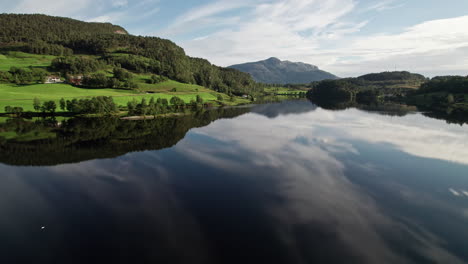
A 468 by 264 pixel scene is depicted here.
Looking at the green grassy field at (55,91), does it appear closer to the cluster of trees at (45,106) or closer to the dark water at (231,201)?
the cluster of trees at (45,106)

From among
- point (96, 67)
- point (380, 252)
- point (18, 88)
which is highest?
point (96, 67)

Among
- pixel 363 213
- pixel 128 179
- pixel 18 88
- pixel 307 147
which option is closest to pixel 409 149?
pixel 307 147

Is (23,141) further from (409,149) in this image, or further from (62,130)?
(409,149)

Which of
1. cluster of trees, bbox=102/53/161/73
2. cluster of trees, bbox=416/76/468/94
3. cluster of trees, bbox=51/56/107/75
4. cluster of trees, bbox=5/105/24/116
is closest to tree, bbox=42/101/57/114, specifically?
cluster of trees, bbox=5/105/24/116

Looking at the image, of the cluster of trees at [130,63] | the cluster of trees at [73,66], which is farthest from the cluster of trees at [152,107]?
the cluster of trees at [130,63]

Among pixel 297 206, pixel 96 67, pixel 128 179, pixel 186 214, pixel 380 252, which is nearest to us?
pixel 380 252

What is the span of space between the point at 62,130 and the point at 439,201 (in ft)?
297

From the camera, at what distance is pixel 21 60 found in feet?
557

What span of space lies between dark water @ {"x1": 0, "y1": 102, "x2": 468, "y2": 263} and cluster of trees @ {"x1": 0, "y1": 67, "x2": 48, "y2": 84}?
105190mm

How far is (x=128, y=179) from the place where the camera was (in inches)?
1485

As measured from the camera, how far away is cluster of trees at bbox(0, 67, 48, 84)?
13138 centimetres

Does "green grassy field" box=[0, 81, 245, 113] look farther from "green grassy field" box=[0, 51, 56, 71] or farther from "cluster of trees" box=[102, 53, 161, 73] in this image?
"cluster of trees" box=[102, 53, 161, 73]

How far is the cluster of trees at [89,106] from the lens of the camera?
92750 mm

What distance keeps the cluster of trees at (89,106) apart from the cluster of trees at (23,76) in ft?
210
